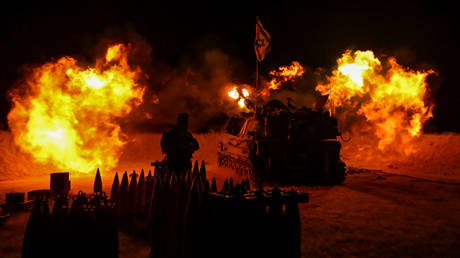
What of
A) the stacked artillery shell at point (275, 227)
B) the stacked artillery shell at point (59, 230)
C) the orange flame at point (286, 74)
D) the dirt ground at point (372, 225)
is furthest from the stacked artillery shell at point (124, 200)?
the orange flame at point (286, 74)

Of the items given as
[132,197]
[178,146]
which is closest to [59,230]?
[132,197]

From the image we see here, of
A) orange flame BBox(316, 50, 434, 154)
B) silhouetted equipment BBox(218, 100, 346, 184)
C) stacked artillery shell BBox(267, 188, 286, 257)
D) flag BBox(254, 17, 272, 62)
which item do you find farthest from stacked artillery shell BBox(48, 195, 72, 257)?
orange flame BBox(316, 50, 434, 154)

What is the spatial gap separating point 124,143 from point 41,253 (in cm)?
1905

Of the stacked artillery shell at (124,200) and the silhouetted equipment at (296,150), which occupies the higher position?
the silhouetted equipment at (296,150)

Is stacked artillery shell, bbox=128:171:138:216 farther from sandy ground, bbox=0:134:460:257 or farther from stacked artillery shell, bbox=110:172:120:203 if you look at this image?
sandy ground, bbox=0:134:460:257

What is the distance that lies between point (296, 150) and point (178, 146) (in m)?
6.69

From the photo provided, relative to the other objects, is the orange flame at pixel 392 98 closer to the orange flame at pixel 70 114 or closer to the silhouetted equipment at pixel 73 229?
the orange flame at pixel 70 114

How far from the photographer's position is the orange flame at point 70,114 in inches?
540

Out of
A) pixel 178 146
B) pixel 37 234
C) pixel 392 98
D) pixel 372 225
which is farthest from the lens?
pixel 392 98

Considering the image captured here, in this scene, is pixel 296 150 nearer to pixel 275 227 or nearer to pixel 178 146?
pixel 178 146

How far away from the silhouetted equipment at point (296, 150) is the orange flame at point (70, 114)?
26.5ft

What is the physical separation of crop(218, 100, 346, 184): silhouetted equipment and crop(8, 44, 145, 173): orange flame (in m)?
Result: 8.07

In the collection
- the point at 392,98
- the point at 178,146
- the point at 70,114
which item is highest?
the point at 392,98

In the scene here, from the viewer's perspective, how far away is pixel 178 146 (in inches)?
254
